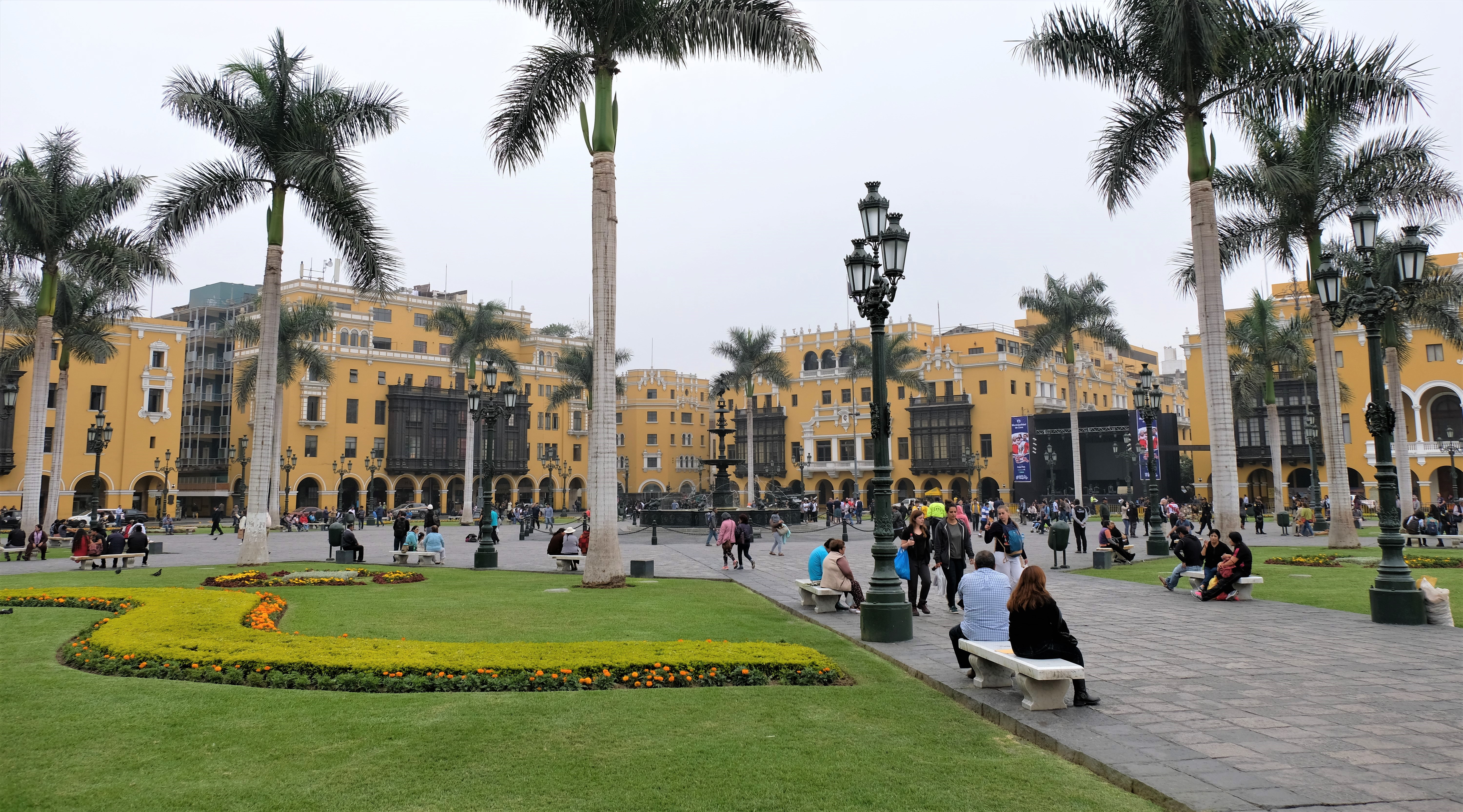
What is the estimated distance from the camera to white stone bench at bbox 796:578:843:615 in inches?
476

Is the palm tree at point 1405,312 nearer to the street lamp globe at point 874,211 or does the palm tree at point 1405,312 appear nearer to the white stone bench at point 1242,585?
the white stone bench at point 1242,585

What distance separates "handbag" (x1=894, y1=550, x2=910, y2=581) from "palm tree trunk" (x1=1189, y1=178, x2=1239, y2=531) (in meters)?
7.81

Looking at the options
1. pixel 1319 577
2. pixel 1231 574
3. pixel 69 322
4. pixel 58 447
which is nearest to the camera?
pixel 1231 574

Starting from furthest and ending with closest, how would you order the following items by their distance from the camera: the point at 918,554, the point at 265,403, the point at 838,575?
the point at 265,403, the point at 838,575, the point at 918,554

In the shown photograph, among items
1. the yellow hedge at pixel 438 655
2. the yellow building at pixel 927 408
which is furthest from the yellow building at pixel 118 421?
the yellow hedge at pixel 438 655

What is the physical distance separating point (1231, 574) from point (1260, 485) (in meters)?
53.8

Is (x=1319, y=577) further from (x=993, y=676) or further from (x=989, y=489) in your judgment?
(x=989, y=489)

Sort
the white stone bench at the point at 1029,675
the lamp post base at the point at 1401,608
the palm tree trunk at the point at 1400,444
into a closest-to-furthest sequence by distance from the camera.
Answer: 1. the white stone bench at the point at 1029,675
2. the lamp post base at the point at 1401,608
3. the palm tree trunk at the point at 1400,444

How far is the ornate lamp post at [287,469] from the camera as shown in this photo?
5503 centimetres

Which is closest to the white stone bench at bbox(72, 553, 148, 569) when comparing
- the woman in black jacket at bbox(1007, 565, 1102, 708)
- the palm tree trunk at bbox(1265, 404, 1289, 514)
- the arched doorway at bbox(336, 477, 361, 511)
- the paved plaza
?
the paved plaza

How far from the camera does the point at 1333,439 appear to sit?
67.3ft

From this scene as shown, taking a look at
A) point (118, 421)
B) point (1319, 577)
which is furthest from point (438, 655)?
point (118, 421)

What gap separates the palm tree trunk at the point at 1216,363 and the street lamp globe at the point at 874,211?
28.5 feet

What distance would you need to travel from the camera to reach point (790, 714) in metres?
6.42
